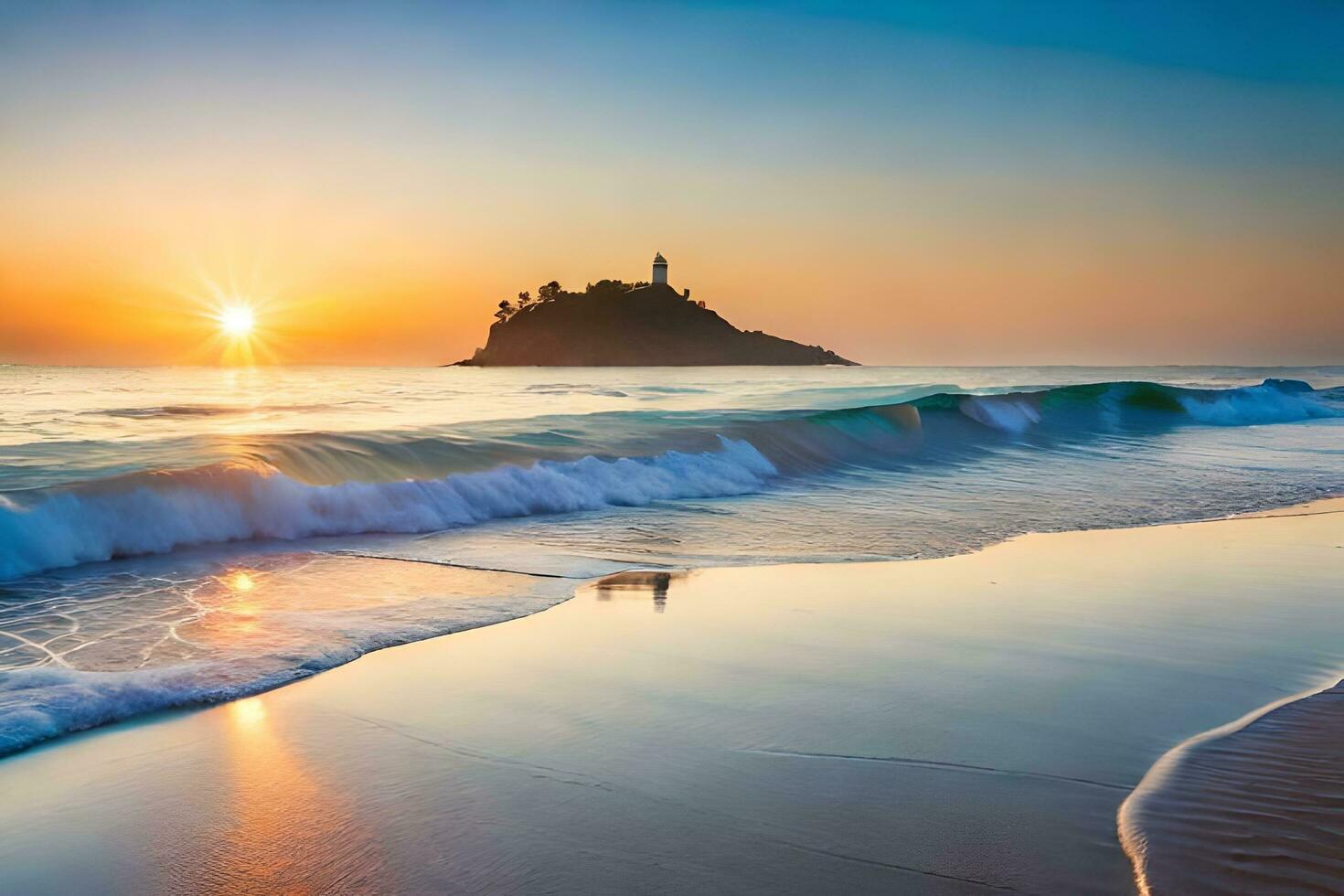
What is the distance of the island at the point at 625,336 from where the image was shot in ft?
557

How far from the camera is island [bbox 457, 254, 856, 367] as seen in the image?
16962cm

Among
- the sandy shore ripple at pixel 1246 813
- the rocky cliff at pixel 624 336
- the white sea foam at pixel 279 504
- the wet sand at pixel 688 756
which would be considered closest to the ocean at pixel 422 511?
the white sea foam at pixel 279 504

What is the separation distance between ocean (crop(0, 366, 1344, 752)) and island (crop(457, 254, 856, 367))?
147666 mm

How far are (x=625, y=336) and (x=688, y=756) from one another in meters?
168

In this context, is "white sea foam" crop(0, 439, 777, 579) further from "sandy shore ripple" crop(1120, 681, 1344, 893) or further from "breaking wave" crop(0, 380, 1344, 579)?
"sandy shore ripple" crop(1120, 681, 1344, 893)

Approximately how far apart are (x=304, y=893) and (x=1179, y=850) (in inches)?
105

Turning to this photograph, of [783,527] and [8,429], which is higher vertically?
[8,429]

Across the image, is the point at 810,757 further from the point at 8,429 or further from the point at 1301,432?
the point at 1301,432

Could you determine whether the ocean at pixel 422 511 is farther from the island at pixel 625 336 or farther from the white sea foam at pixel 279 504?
the island at pixel 625 336

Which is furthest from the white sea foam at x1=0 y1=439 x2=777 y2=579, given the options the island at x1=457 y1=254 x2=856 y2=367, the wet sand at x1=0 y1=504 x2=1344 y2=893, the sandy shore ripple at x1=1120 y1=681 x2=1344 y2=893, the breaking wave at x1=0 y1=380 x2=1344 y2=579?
the island at x1=457 y1=254 x2=856 y2=367

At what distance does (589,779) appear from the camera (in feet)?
11.7

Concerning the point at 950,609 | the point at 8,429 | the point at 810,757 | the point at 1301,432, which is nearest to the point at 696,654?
the point at 810,757

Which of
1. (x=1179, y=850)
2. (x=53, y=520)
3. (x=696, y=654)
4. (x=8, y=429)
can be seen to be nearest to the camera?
(x=1179, y=850)

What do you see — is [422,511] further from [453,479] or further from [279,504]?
[279,504]
